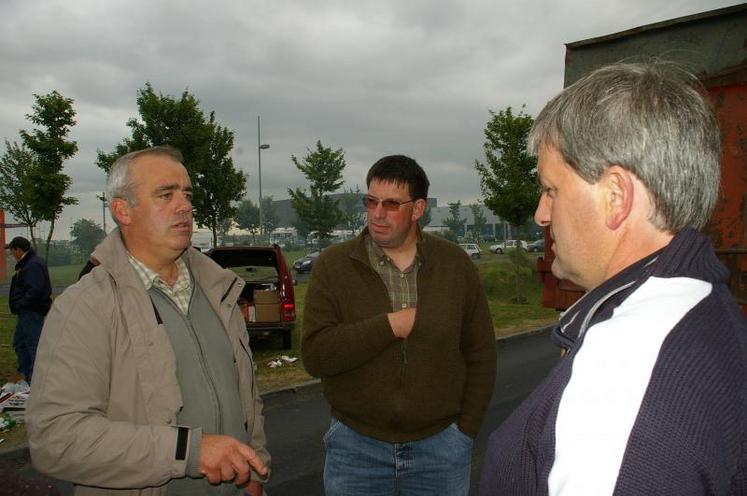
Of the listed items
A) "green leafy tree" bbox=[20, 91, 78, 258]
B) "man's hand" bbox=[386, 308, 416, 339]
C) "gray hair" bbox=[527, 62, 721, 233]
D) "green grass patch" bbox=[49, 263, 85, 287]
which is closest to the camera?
"gray hair" bbox=[527, 62, 721, 233]

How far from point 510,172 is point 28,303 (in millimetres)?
12636

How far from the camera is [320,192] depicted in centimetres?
3102

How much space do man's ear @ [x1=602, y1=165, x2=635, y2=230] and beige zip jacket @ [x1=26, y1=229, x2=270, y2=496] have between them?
1.54 metres

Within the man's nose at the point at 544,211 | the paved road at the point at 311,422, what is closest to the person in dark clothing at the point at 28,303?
the paved road at the point at 311,422

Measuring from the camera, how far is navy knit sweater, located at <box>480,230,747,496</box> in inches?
32.9

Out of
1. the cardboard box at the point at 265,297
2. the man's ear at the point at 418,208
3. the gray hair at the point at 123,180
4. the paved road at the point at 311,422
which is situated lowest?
the paved road at the point at 311,422

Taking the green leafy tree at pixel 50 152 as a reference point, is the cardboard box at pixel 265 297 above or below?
below

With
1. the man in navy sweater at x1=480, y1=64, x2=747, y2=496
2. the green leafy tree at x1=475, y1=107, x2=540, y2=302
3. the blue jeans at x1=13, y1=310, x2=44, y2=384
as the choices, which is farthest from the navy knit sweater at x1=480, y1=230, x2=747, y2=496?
the green leafy tree at x1=475, y1=107, x2=540, y2=302

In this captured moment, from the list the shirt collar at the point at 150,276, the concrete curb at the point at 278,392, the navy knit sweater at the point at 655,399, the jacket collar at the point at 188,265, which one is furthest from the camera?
the concrete curb at the point at 278,392

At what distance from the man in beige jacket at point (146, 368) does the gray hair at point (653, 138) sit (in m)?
1.55

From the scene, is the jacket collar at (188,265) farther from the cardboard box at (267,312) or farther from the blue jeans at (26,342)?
the cardboard box at (267,312)

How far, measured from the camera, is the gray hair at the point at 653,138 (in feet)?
3.63

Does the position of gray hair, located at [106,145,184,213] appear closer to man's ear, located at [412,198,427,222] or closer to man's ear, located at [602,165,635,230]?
man's ear, located at [412,198,427,222]

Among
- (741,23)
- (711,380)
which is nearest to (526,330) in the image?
(741,23)
